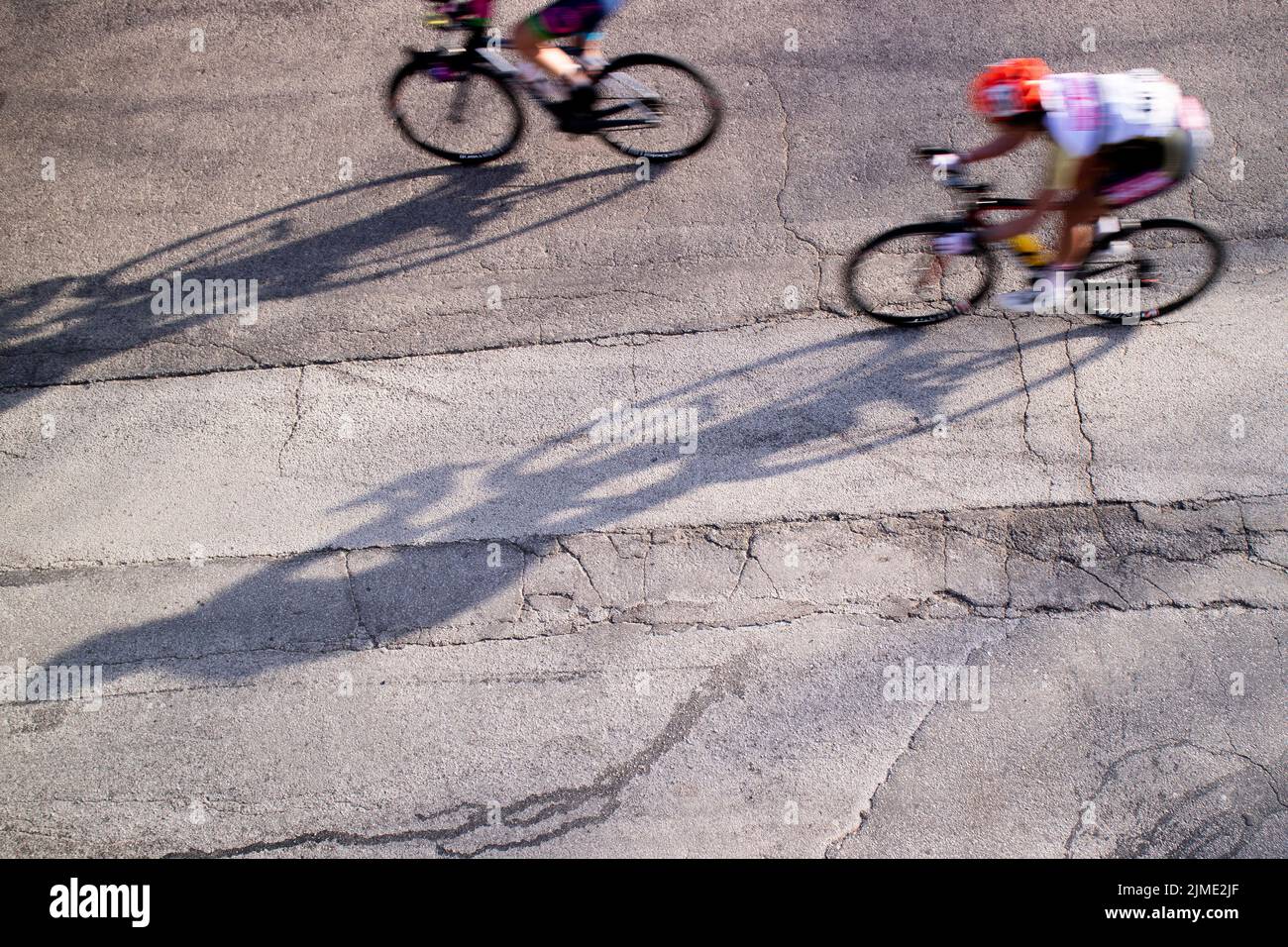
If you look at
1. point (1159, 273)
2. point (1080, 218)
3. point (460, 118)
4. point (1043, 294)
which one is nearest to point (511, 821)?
point (1043, 294)

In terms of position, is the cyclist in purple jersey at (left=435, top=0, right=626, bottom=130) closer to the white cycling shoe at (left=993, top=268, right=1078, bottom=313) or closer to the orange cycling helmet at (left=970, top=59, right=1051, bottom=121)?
the orange cycling helmet at (left=970, top=59, right=1051, bottom=121)

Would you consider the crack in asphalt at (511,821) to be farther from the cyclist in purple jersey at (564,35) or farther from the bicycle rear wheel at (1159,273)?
the cyclist in purple jersey at (564,35)

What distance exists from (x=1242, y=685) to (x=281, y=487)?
582 centimetres

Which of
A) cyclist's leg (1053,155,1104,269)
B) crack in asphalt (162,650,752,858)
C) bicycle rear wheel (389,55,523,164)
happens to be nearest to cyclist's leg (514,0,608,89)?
bicycle rear wheel (389,55,523,164)

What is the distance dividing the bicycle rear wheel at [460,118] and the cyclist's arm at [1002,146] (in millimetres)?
3258

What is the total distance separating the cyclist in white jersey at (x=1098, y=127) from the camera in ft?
15.7

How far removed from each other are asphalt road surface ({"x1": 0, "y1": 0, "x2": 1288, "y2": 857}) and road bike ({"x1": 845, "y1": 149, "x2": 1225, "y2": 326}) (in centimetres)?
19

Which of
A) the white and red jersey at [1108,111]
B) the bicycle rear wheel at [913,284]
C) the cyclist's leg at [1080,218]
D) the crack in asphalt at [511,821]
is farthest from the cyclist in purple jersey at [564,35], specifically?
the crack in asphalt at [511,821]

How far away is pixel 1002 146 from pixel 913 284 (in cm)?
114

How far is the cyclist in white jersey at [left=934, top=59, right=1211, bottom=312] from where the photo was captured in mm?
4793

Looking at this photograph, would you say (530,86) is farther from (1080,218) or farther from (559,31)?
(1080,218)

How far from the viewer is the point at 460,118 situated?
6898mm
